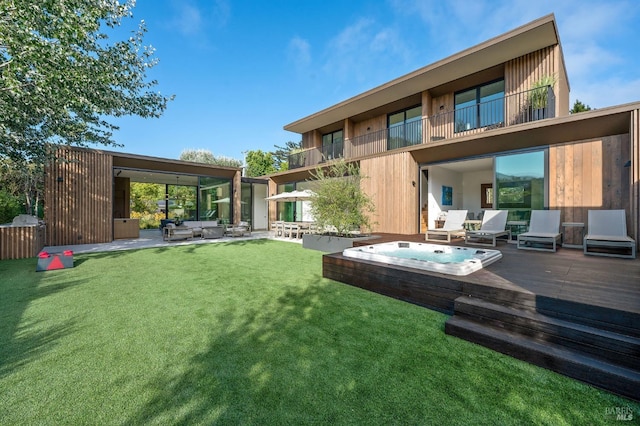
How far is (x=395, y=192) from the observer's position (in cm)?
973

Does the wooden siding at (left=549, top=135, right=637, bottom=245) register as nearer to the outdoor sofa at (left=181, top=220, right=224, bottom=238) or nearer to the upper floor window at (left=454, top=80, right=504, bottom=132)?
the upper floor window at (left=454, top=80, right=504, bottom=132)

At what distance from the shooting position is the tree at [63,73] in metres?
4.96

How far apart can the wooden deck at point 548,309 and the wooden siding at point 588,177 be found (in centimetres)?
293

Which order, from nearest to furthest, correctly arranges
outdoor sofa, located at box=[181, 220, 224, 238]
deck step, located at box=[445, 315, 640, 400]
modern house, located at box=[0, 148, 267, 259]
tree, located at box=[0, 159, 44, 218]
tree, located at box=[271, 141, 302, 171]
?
deck step, located at box=[445, 315, 640, 400]
modern house, located at box=[0, 148, 267, 259]
outdoor sofa, located at box=[181, 220, 224, 238]
tree, located at box=[0, 159, 44, 218]
tree, located at box=[271, 141, 302, 171]

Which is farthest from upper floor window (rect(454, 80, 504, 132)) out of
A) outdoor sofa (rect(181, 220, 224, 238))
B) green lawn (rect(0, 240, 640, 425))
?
outdoor sofa (rect(181, 220, 224, 238))

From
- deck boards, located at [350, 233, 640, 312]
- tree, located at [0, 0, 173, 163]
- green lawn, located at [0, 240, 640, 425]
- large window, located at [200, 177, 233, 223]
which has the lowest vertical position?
green lawn, located at [0, 240, 640, 425]

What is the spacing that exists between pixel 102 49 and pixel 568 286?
11.6 metres

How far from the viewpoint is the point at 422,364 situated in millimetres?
2297

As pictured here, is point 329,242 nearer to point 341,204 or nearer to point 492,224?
point 341,204

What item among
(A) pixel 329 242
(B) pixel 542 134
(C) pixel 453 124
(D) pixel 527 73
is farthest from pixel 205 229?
(D) pixel 527 73

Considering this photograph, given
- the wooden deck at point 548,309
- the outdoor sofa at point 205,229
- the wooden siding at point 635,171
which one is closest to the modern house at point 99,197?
the outdoor sofa at point 205,229

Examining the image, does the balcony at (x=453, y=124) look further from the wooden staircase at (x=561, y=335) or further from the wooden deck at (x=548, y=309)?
the wooden staircase at (x=561, y=335)

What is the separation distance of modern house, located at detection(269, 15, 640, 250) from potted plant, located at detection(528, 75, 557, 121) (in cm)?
3

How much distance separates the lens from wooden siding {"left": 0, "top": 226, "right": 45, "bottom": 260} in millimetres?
6992
